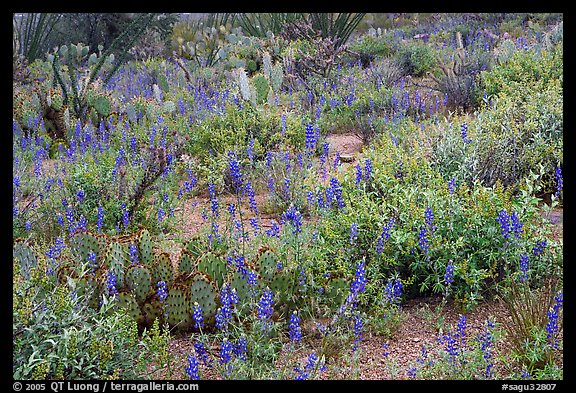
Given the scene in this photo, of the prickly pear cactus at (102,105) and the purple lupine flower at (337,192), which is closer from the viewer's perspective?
the purple lupine flower at (337,192)

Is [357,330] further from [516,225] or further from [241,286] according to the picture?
[516,225]

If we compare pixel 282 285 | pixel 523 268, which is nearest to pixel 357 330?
pixel 282 285

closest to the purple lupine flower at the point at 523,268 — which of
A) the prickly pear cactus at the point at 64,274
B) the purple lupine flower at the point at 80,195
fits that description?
the prickly pear cactus at the point at 64,274

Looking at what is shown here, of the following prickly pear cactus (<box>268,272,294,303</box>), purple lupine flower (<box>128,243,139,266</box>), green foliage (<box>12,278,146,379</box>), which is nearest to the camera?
green foliage (<box>12,278,146,379</box>)

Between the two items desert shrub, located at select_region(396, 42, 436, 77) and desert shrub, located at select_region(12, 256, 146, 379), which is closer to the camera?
desert shrub, located at select_region(12, 256, 146, 379)

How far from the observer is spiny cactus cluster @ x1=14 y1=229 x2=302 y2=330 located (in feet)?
10.4

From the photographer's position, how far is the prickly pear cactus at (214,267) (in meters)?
3.44

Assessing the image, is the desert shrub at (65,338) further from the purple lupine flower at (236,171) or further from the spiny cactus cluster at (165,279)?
the purple lupine flower at (236,171)

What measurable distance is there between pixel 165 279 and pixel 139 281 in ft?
0.54

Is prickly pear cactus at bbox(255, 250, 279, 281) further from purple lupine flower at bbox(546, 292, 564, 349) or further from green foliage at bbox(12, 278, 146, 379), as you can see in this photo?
purple lupine flower at bbox(546, 292, 564, 349)

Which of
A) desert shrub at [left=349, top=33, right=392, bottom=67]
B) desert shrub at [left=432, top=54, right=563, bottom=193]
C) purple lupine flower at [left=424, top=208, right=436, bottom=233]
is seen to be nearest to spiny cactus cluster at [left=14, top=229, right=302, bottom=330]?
purple lupine flower at [left=424, top=208, right=436, bottom=233]

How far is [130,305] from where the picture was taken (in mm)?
3174
